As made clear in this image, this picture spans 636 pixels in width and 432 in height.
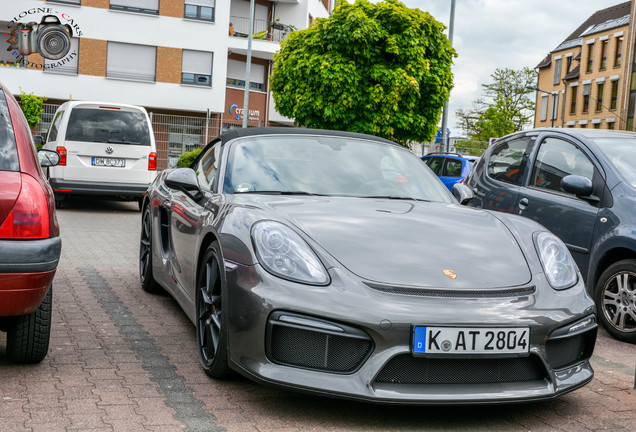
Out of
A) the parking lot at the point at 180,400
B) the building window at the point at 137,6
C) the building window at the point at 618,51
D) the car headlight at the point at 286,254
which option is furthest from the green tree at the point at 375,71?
the building window at the point at 618,51

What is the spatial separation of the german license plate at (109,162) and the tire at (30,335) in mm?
10793

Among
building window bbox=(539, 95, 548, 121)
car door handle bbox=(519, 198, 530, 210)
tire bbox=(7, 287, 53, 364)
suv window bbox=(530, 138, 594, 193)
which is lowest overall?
tire bbox=(7, 287, 53, 364)

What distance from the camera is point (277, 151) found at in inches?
192

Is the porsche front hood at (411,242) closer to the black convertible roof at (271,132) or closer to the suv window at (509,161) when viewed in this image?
the black convertible roof at (271,132)

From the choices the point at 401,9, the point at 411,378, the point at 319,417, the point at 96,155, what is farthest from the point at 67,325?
the point at 401,9

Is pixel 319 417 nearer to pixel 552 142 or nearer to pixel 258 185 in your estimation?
pixel 258 185

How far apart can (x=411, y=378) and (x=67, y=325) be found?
109 inches

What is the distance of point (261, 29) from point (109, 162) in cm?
2813

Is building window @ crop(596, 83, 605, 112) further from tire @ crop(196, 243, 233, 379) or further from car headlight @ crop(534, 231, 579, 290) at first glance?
tire @ crop(196, 243, 233, 379)

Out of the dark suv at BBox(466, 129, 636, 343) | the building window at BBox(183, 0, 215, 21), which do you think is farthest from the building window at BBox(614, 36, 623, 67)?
the dark suv at BBox(466, 129, 636, 343)

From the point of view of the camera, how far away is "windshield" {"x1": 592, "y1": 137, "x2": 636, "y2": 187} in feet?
20.1

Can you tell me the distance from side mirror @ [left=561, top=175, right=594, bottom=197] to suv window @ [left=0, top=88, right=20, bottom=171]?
4.09m

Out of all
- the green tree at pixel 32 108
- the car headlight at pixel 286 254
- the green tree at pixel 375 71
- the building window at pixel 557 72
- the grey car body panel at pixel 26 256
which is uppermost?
the building window at pixel 557 72

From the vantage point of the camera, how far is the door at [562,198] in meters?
6.17
